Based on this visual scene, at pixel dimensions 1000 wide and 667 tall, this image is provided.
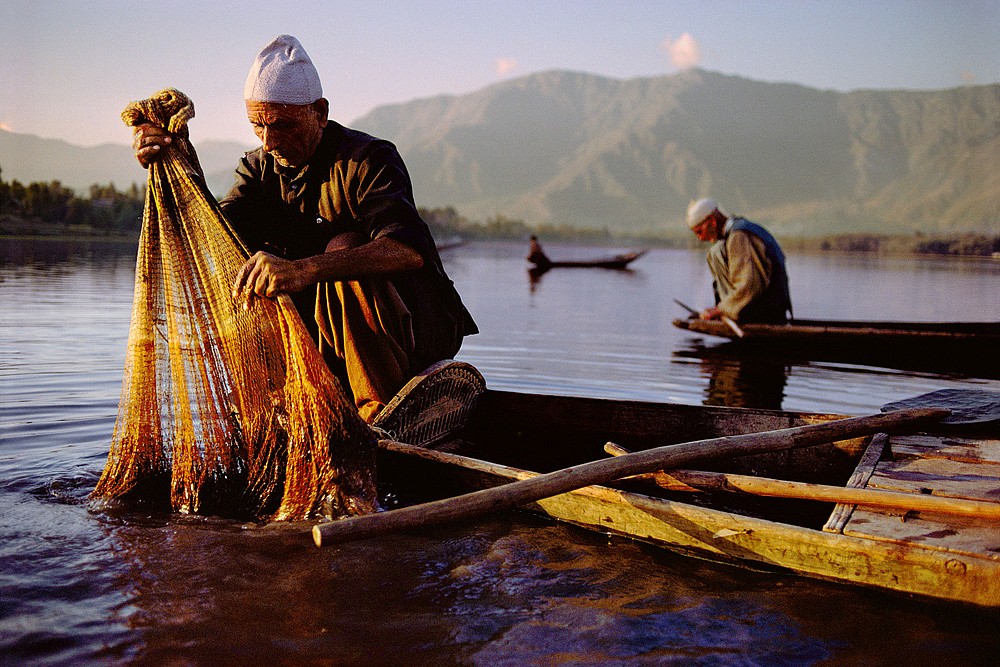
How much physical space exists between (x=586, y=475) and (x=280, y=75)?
1.79 metres

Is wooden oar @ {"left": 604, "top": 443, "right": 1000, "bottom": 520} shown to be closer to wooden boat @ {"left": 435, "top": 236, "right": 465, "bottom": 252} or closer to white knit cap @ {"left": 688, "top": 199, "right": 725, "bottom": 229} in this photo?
wooden boat @ {"left": 435, "top": 236, "right": 465, "bottom": 252}

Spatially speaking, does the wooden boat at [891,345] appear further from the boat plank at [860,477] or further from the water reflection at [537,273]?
the water reflection at [537,273]

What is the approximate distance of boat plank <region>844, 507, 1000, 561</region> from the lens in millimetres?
2377

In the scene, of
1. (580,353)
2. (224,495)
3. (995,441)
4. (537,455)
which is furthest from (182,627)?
(580,353)

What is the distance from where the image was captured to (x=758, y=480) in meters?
2.92

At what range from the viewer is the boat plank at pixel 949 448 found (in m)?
3.24

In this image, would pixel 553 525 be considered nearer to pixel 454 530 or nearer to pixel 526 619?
pixel 454 530

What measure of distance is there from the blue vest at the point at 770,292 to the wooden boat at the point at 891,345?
30cm

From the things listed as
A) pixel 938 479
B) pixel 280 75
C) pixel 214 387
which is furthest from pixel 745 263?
pixel 214 387

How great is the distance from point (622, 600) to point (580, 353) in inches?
264

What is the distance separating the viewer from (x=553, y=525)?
3.21 metres

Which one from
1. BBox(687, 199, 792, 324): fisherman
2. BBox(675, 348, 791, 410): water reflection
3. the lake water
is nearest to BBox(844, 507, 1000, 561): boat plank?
the lake water

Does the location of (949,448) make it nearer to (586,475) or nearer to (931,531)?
(931,531)

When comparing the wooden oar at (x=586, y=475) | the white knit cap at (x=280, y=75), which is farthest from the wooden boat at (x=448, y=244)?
the wooden oar at (x=586, y=475)
